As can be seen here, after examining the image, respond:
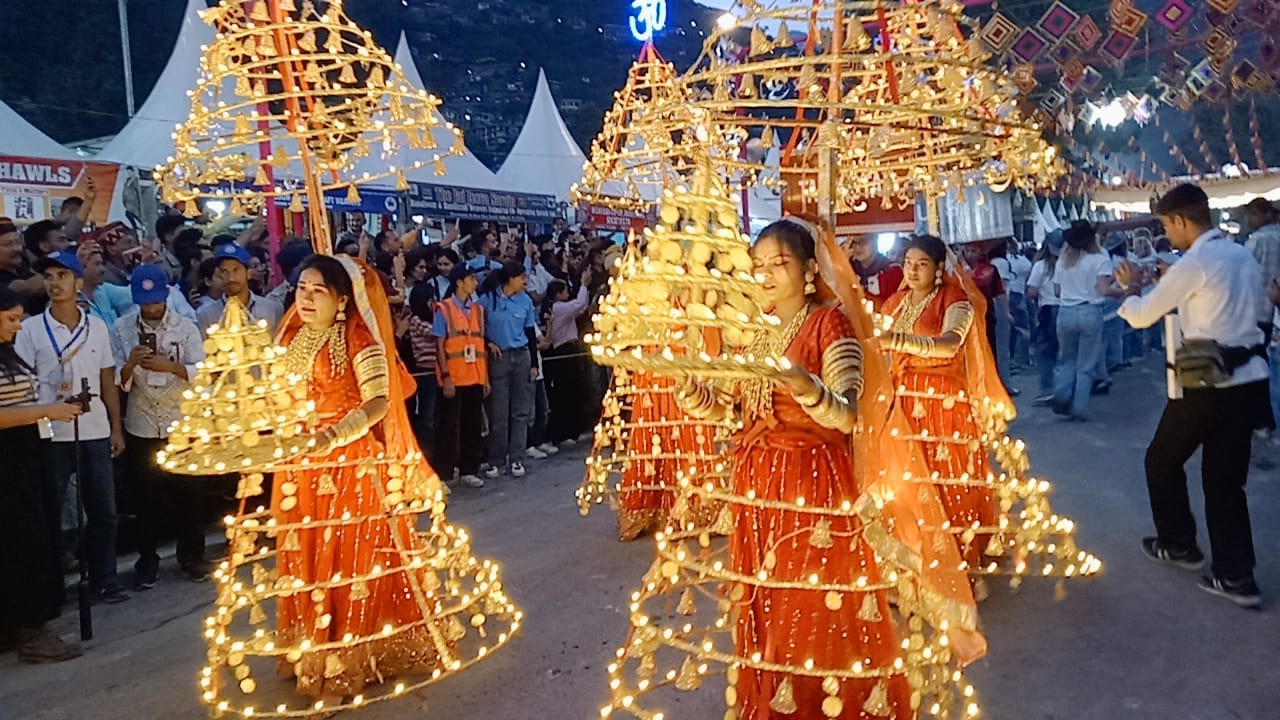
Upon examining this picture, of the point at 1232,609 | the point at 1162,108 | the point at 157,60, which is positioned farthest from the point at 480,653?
the point at 1162,108

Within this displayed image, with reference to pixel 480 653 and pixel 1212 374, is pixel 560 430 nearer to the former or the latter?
pixel 480 653

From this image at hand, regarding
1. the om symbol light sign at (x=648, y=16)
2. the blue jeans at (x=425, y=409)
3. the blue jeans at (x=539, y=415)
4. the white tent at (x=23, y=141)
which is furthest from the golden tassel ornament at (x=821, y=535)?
the white tent at (x=23, y=141)

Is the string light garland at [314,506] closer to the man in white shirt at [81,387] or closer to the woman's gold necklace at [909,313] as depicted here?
the man in white shirt at [81,387]

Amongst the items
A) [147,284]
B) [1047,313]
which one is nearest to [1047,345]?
[1047,313]

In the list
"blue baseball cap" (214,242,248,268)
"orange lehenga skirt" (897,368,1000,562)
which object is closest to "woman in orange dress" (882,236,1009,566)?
"orange lehenga skirt" (897,368,1000,562)

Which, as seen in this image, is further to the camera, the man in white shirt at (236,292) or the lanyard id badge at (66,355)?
the man in white shirt at (236,292)

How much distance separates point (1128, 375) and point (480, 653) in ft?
41.3

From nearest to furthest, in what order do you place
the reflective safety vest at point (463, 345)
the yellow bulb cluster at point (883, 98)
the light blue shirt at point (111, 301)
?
the yellow bulb cluster at point (883, 98) → the light blue shirt at point (111, 301) → the reflective safety vest at point (463, 345)

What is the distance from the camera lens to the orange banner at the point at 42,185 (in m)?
8.88

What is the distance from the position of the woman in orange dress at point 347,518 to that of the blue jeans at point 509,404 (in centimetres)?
423

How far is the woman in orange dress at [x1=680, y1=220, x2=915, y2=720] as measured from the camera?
2812 millimetres

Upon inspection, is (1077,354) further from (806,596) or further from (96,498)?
(96,498)

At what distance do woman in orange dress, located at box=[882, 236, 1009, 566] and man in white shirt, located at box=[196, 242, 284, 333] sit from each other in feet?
11.6

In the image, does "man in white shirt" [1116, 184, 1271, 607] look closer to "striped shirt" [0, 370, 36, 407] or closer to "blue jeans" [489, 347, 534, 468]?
"blue jeans" [489, 347, 534, 468]
